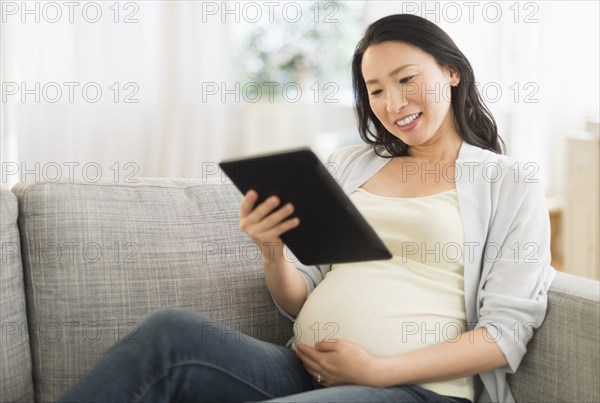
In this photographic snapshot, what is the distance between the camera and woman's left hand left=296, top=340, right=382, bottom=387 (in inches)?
51.3

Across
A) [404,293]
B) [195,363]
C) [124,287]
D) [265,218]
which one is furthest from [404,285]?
[124,287]

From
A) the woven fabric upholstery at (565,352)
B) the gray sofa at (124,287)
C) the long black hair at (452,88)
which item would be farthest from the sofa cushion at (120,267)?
the woven fabric upholstery at (565,352)

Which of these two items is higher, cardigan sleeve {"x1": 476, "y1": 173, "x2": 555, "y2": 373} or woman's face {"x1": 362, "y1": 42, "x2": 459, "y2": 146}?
woman's face {"x1": 362, "y1": 42, "x2": 459, "y2": 146}

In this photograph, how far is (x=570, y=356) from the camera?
1355mm

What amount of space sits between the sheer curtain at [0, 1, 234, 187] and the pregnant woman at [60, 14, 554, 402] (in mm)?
2277

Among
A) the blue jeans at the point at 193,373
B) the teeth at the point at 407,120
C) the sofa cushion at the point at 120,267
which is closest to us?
the blue jeans at the point at 193,373

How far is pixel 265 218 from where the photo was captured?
133 cm

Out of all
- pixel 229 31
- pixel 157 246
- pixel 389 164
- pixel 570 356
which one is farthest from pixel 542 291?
pixel 229 31

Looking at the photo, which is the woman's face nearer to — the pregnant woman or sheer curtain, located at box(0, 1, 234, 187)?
the pregnant woman

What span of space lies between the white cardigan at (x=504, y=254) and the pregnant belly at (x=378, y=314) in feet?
0.23

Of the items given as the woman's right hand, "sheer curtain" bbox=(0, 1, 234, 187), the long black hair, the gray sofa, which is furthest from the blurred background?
the woman's right hand

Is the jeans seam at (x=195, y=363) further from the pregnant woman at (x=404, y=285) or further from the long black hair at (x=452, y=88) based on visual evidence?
the long black hair at (x=452, y=88)

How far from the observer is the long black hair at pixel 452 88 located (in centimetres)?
153

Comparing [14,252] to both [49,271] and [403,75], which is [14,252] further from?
[403,75]
